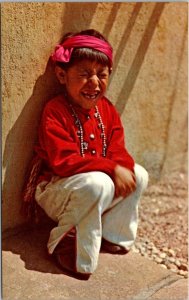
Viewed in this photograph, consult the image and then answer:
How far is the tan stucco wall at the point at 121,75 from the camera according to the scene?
2.91 metres

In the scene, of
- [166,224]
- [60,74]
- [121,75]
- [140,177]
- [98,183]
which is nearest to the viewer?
[98,183]

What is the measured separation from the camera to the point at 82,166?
286cm

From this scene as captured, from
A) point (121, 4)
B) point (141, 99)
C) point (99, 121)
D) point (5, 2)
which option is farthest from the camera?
point (141, 99)

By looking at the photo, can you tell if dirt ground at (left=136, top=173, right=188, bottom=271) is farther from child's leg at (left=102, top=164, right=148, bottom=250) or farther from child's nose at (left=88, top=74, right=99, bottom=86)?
child's nose at (left=88, top=74, right=99, bottom=86)

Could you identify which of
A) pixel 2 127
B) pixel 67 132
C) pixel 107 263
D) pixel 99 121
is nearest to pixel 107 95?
pixel 99 121

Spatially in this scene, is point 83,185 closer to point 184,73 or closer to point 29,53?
point 29,53

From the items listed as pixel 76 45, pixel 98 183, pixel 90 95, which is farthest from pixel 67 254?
pixel 76 45

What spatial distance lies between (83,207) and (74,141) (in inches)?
15.4

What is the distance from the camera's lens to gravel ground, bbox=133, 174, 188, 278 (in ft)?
11.0

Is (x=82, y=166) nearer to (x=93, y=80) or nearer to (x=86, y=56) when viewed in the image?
(x=93, y=80)

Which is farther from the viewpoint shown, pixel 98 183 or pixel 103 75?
pixel 103 75

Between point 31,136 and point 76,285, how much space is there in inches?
35.2

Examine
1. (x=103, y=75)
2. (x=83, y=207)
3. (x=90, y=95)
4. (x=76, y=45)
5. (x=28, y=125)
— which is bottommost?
(x=83, y=207)

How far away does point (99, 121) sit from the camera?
3.14 metres
